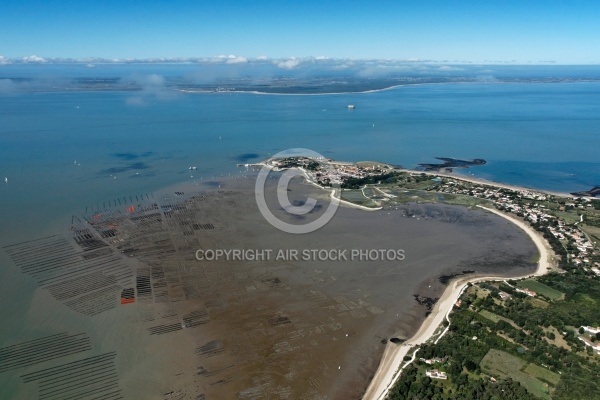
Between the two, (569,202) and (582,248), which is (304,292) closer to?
(582,248)

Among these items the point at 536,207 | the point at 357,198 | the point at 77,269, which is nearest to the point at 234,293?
the point at 77,269

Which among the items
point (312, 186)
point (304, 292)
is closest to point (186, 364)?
point (304, 292)

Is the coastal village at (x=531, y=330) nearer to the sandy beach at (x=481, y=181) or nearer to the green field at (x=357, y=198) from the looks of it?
the green field at (x=357, y=198)

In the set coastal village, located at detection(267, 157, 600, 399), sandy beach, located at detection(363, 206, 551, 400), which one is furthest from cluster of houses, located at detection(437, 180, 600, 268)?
sandy beach, located at detection(363, 206, 551, 400)

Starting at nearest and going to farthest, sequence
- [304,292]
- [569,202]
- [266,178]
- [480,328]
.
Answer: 1. [480,328]
2. [304,292]
3. [569,202]
4. [266,178]

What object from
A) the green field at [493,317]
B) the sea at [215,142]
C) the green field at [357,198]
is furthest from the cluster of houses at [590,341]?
the sea at [215,142]

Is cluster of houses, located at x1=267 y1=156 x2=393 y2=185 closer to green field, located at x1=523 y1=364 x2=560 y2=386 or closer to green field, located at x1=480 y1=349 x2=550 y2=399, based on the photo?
green field, located at x1=480 y1=349 x2=550 y2=399

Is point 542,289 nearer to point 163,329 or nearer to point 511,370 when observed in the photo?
point 511,370
